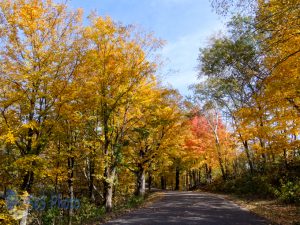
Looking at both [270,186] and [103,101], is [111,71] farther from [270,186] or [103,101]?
[270,186]

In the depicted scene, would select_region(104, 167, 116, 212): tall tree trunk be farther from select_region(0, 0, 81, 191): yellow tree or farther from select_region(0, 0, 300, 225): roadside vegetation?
select_region(0, 0, 81, 191): yellow tree

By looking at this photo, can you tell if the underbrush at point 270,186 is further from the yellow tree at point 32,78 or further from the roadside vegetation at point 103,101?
the yellow tree at point 32,78

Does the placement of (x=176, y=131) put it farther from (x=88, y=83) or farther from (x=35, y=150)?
(x=35, y=150)

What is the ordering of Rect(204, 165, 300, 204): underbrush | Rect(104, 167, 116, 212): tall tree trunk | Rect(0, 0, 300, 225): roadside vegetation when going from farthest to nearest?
Rect(104, 167, 116, 212): tall tree trunk, Rect(204, 165, 300, 204): underbrush, Rect(0, 0, 300, 225): roadside vegetation

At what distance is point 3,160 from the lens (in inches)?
453

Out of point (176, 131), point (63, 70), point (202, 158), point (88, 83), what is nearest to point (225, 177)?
point (202, 158)

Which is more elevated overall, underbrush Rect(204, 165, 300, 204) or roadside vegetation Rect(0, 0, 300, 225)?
roadside vegetation Rect(0, 0, 300, 225)

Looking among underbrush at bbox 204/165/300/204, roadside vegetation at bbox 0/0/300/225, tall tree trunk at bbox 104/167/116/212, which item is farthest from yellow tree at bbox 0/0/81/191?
underbrush at bbox 204/165/300/204

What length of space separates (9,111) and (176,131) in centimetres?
1532

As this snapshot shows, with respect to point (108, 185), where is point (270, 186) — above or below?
below

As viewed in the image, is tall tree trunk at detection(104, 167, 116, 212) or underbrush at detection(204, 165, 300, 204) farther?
tall tree trunk at detection(104, 167, 116, 212)

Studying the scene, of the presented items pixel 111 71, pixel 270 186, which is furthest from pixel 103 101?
pixel 270 186

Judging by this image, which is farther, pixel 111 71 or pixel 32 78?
pixel 111 71

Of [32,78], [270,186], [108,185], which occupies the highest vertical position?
[32,78]
